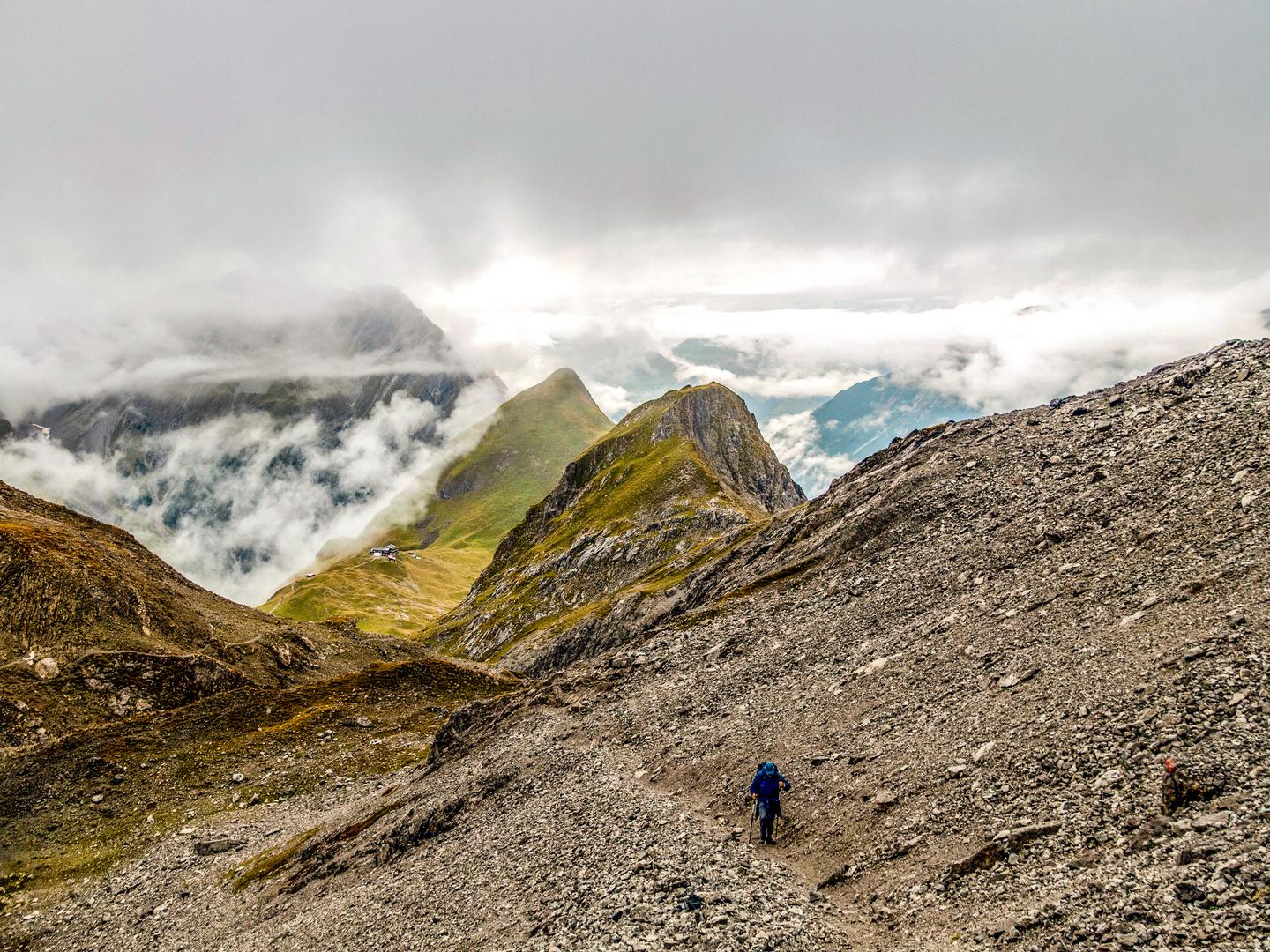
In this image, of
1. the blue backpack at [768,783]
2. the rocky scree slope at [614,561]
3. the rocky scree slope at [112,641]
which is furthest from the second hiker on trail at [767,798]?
the rocky scree slope at [614,561]

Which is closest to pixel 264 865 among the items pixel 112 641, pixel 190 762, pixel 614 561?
pixel 190 762

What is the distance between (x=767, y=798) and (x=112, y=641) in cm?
8805

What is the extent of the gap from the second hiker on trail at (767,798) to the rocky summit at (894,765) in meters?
0.96

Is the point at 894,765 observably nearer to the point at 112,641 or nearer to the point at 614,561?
the point at 112,641

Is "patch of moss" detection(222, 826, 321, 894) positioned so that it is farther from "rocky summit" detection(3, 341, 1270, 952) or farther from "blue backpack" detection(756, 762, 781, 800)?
"blue backpack" detection(756, 762, 781, 800)

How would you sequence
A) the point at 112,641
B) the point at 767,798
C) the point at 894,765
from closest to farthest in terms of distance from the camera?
the point at 767,798
the point at 894,765
the point at 112,641

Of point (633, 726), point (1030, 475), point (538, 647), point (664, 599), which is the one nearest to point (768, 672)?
point (633, 726)

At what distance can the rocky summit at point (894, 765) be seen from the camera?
18.9 metres

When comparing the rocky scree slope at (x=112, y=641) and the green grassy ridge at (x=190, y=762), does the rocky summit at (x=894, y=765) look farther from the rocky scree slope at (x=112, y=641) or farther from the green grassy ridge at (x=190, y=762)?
the rocky scree slope at (x=112, y=641)

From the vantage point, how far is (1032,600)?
115 feet

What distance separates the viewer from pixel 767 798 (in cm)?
2638

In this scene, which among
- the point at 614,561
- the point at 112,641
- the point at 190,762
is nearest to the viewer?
the point at 190,762

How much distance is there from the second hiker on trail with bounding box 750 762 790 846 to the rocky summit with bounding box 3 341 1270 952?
956mm

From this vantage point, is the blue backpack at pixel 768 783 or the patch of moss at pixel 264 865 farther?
the patch of moss at pixel 264 865
